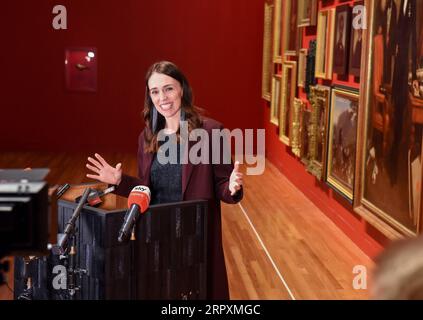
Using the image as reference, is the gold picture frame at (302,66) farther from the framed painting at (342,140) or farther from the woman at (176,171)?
the woman at (176,171)

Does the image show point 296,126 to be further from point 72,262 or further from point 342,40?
point 72,262

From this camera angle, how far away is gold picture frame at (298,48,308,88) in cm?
805

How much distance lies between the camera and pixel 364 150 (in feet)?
19.0

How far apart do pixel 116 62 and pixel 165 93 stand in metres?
8.63

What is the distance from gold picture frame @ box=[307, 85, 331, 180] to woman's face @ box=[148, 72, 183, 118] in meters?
4.06

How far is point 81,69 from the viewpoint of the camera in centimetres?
1154

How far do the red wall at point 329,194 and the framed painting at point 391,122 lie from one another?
27 centimetres

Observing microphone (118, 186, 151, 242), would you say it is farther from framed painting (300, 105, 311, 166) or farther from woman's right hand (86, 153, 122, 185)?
framed painting (300, 105, 311, 166)

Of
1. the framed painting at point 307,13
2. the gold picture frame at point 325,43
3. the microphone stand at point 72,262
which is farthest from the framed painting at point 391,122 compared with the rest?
the microphone stand at point 72,262

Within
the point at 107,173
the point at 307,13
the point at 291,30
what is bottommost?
the point at 107,173

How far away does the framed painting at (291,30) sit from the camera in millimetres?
8595

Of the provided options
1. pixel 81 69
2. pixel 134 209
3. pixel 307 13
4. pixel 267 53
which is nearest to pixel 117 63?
pixel 81 69
